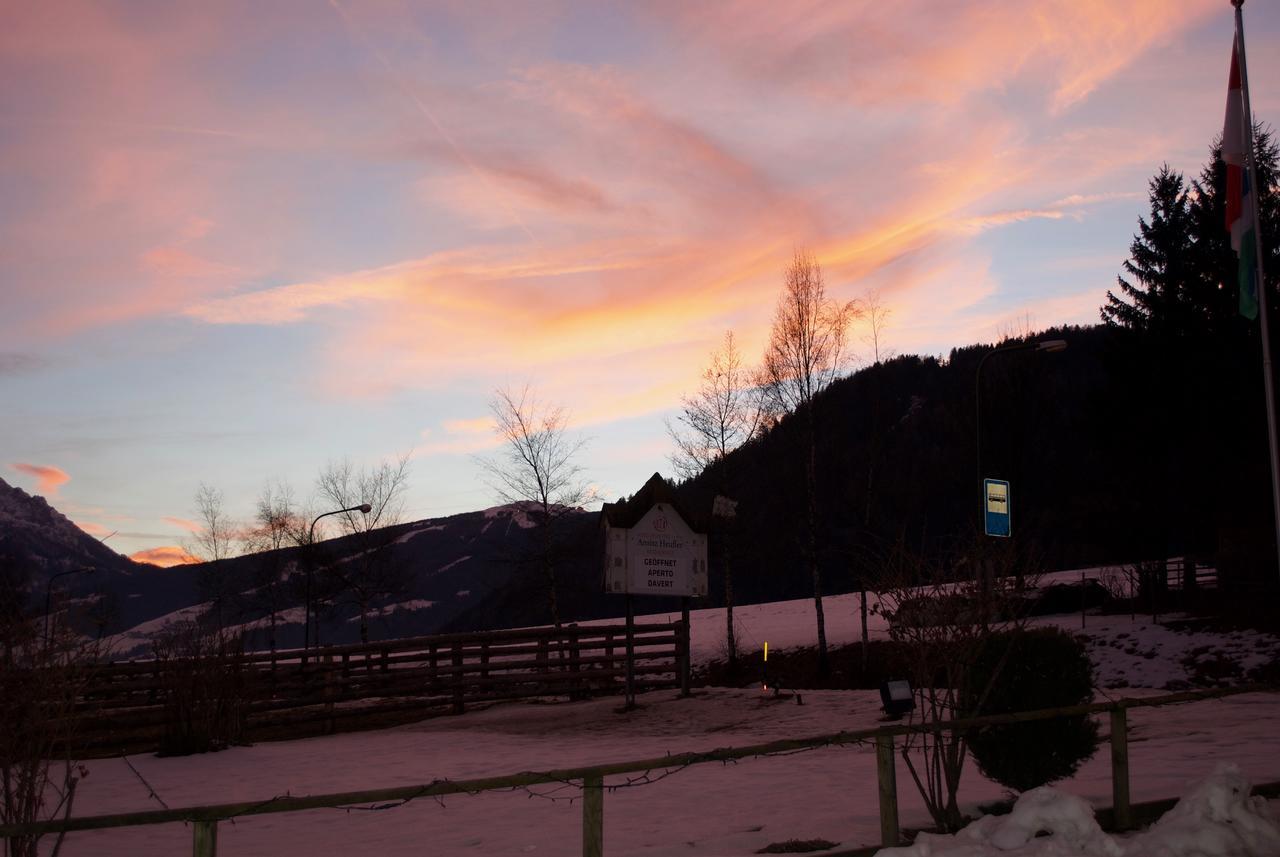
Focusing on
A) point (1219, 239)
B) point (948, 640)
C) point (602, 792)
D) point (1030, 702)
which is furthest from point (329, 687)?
point (1219, 239)

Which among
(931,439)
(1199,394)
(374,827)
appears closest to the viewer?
(374,827)

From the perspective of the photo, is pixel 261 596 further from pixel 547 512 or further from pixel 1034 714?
pixel 1034 714

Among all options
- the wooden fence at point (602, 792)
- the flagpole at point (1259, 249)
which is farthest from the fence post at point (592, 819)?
the flagpole at point (1259, 249)

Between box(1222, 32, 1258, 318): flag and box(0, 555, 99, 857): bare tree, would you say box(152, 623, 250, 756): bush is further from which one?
box(1222, 32, 1258, 318): flag

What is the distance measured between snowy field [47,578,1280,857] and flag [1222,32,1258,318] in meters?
6.24

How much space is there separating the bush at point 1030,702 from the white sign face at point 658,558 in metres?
13.7

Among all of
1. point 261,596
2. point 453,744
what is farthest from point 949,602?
point 261,596

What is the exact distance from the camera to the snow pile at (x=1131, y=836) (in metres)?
7.18

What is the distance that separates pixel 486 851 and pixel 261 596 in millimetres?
51530

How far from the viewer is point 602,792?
798 centimetres

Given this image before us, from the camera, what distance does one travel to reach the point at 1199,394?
120 feet

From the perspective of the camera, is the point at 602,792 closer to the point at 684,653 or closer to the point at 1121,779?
the point at 1121,779

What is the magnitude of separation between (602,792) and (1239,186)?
13.3 metres

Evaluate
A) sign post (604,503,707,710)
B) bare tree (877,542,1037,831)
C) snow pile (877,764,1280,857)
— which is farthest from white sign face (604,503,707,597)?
snow pile (877,764,1280,857)
